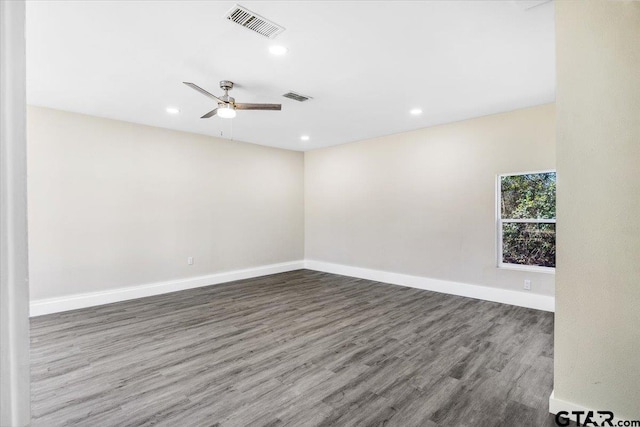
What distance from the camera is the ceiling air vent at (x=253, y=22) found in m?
2.23

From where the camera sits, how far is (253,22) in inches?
92.0

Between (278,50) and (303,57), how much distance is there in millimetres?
248

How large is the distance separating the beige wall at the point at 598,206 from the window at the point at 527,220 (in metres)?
2.50

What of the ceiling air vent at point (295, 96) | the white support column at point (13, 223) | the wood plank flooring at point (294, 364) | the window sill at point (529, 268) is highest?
the ceiling air vent at point (295, 96)

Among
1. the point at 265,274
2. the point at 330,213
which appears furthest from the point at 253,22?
the point at 265,274

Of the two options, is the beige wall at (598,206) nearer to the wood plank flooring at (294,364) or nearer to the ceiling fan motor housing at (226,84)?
the wood plank flooring at (294,364)

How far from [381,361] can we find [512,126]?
367 centimetres

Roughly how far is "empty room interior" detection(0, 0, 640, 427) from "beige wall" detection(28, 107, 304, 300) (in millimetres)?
→ 31

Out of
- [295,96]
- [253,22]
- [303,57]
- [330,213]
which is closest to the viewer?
[253,22]

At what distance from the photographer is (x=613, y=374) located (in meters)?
1.87

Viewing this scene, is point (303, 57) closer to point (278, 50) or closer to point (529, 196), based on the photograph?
point (278, 50)

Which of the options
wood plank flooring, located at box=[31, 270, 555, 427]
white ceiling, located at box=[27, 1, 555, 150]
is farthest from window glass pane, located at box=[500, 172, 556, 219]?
wood plank flooring, located at box=[31, 270, 555, 427]

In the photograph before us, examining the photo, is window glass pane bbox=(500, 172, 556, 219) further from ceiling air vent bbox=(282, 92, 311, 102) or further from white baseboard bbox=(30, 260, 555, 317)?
ceiling air vent bbox=(282, 92, 311, 102)

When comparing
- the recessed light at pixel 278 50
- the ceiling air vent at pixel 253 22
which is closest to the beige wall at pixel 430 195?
the recessed light at pixel 278 50
